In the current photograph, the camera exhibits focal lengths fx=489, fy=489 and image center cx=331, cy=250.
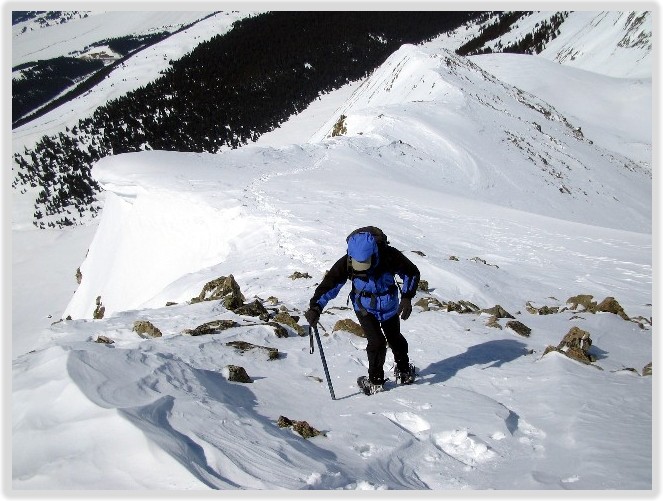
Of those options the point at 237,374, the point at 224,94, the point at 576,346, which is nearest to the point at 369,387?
the point at 237,374

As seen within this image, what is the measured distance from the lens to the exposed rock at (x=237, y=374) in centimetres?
496

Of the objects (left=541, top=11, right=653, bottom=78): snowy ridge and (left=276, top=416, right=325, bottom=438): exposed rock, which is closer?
(left=276, top=416, right=325, bottom=438): exposed rock

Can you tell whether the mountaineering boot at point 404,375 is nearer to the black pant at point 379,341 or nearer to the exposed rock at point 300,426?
the black pant at point 379,341

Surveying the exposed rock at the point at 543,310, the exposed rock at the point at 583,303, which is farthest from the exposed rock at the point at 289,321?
the exposed rock at the point at 583,303

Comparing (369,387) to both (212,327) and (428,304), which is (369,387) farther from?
(428,304)

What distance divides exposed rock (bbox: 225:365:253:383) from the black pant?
1.30 m

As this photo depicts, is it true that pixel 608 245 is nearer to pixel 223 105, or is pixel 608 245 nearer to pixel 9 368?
pixel 9 368

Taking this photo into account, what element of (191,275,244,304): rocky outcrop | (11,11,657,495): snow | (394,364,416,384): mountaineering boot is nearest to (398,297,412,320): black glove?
(394,364,416,384): mountaineering boot

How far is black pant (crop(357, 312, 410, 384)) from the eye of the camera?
5.12 metres

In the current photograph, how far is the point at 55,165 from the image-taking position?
67.8 meters

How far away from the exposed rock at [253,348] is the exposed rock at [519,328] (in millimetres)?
3391

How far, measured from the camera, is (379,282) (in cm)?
502

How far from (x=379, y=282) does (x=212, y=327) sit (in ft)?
8.53

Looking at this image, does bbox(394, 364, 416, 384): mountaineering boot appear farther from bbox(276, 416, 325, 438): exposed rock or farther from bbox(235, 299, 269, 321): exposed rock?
bbox(235, 299, 269, 321): exposed rock
